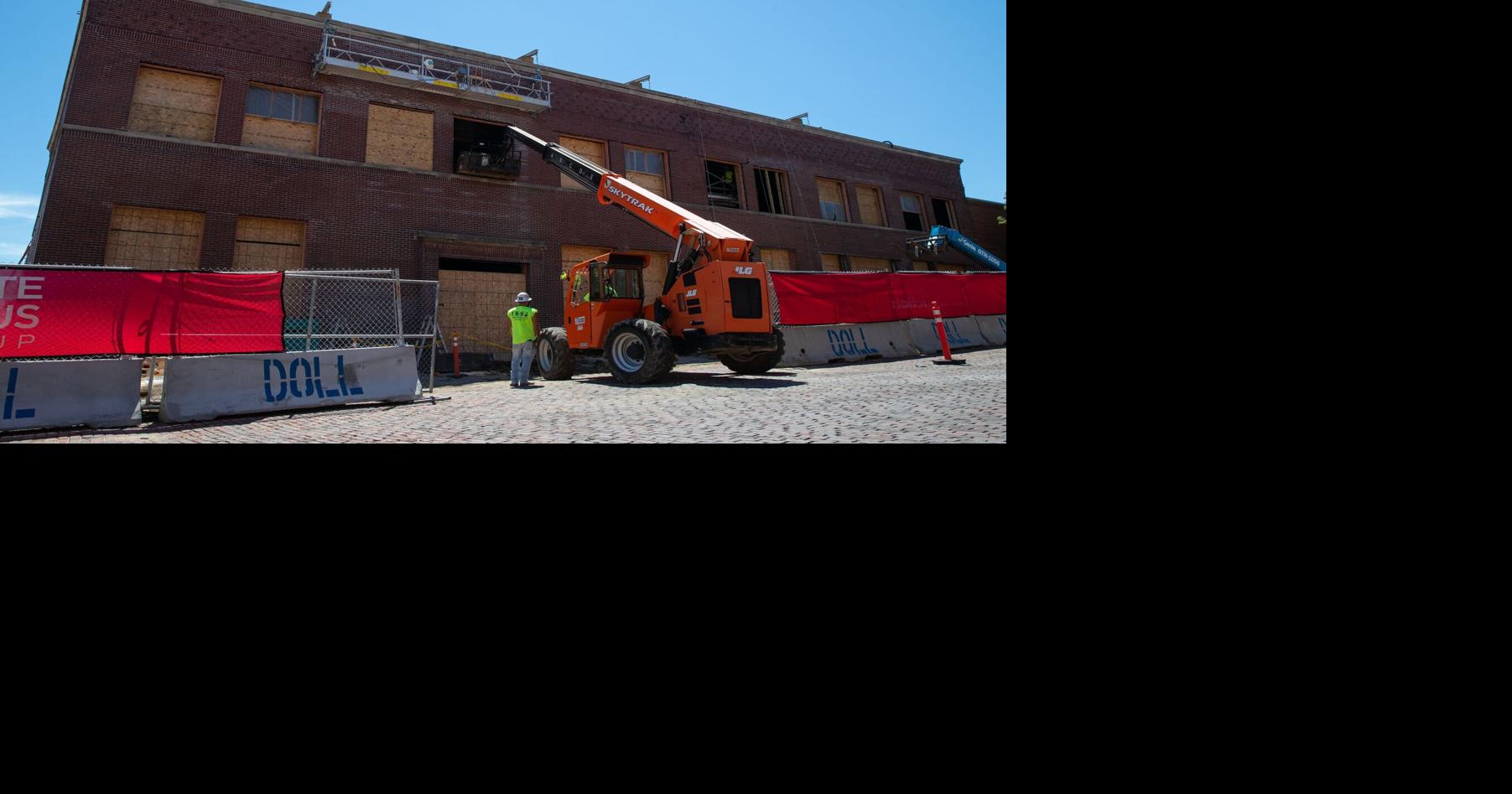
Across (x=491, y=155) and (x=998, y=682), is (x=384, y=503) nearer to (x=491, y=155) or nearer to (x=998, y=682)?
(x=998, y=682)

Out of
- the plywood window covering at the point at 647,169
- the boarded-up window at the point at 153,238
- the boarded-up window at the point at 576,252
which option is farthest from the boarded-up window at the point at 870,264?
the boarded-up window at the point at 153,238

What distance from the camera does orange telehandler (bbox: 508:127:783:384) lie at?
9.95 meters

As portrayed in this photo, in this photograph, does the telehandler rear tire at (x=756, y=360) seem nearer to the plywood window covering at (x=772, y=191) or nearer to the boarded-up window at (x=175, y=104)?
the plywood window covering at (x=772, y=191)

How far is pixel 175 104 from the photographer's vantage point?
563 inches

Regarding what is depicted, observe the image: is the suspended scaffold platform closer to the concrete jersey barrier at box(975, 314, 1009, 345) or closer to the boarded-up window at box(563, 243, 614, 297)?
the boarded-up window at box(563, 243, 614, 297)

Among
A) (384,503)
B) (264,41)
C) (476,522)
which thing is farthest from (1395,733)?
(264,41)

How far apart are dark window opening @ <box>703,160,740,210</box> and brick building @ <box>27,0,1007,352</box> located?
0.21 ft

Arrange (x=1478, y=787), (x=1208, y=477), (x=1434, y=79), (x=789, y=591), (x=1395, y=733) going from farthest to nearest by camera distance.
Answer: (x=1208, y=477) < (x=1434, y=79) < (x=789, y=591) < (x=1395, y=733) < (x=1478, y=787)

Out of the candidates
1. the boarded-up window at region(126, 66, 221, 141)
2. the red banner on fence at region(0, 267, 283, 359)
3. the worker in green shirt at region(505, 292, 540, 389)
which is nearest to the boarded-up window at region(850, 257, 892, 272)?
the worker in green shirt at region(505, 292, 540, 389)

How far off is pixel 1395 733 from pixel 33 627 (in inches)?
128

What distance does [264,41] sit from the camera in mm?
15203

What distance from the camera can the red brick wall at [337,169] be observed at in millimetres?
13305

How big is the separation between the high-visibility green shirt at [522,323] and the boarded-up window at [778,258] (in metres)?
11.5

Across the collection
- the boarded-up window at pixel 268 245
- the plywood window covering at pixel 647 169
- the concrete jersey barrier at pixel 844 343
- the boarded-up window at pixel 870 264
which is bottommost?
the concrete jersey barrier at pixel 844 343
